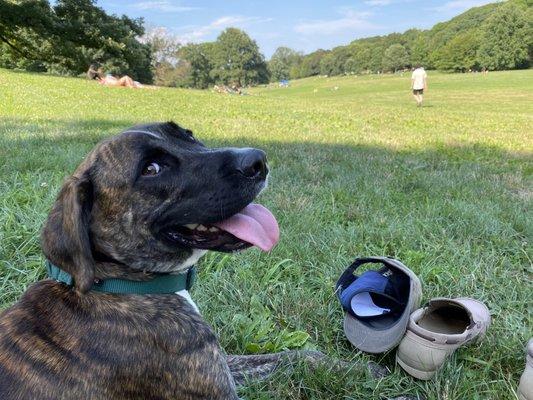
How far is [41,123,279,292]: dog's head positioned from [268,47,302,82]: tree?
122 metres

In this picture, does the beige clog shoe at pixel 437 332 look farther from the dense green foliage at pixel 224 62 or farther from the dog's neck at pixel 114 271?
the dense green foliage at pixel 224 62

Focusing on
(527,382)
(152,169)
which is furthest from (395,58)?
(152,169)

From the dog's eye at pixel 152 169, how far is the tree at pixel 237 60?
88791mm

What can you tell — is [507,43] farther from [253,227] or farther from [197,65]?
[253,227]

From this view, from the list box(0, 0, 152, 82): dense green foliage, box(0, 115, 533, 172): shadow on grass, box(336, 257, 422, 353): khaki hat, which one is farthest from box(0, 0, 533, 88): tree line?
box(336, 257, 422, 353): khaki hat

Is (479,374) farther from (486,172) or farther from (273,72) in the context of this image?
(273,72)

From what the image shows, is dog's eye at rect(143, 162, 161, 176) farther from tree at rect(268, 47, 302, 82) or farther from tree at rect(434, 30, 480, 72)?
tree at rect(268, 47, 302, 82)

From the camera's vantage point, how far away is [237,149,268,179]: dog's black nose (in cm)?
225

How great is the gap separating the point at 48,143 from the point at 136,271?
5.68 m

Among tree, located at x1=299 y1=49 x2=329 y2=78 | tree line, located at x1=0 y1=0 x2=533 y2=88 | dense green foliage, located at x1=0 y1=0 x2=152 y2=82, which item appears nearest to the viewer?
dense green foliage, located at x1=0 y1=0 x2=152 y2=82

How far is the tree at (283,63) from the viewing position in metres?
126

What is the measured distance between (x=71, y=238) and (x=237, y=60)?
92.2 m

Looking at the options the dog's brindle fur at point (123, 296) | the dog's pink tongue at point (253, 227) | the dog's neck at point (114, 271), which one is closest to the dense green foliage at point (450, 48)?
the dog's pink tongue at point (253, 227)

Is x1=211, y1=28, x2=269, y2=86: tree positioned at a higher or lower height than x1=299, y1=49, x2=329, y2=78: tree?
higher
